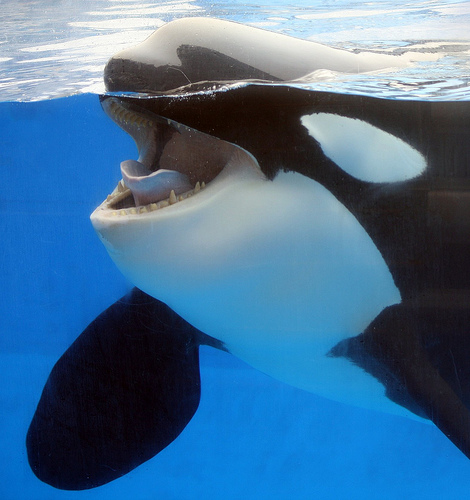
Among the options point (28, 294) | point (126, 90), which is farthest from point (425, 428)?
point (126, 90)

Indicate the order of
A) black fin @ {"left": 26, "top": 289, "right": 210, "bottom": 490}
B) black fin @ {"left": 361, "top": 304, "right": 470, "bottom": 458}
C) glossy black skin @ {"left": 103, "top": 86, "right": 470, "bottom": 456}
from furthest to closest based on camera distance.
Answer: black fin @ {"left": 26, "top": 289, "right": 210, "bottom": 490}
black fin @ {"left": 361, "top": 304, "right": 470, "bottom": 458}
glossy black skin @ {"left": 103, "top": 86, "right": 470, "bottom": 456}

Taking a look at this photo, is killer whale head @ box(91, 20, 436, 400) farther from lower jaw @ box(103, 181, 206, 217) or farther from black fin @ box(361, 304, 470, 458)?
black fin @ box(361, 304, 470, 458)

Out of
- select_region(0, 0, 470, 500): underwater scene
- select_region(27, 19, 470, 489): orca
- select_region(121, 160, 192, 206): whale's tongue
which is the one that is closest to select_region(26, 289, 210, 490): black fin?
select_region(0, 0, 470, 500): underwater scene

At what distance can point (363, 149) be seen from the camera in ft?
8.84

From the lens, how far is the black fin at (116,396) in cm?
389

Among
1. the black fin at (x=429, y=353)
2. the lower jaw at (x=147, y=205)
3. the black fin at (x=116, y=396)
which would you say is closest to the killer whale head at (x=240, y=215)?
the lower jaw at (x=147, y=205)

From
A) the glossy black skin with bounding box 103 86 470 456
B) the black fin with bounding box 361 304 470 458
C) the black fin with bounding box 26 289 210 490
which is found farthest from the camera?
the black fin with bounding box 26 289 210 490

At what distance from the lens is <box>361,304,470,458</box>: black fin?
10.1 feet

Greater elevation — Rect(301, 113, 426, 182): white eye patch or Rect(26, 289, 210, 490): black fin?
Rect(301, 113, 426, 182): white eye patch

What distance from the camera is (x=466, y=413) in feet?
9.96

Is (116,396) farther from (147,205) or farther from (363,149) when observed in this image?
(363,149)

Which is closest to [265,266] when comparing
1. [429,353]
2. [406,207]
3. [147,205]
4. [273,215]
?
[273,215]

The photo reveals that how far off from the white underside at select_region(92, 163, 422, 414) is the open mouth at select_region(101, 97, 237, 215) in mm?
163

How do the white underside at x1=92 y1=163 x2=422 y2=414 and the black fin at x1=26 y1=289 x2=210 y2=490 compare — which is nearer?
the white underside at x1=92 y1=163 x2=422 y2=414
